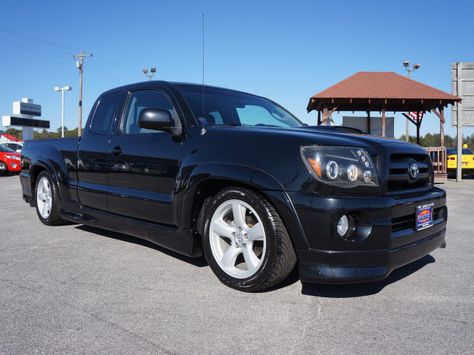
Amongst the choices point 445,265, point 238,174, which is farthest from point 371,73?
point 238,174

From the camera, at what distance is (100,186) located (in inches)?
173

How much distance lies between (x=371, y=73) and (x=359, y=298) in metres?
18.4

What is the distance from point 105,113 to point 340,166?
2.90 meters

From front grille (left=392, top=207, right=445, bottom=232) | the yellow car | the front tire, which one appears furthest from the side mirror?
the yellow car

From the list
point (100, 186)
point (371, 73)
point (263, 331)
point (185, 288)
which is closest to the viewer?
point (263, 331)

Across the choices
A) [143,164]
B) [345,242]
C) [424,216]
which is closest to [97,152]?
[143,164]

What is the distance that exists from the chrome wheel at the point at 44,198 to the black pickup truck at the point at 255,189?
50.4 inches

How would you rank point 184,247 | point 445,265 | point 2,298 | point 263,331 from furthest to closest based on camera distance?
1. point 445,265
2. point 184,247
3. point 2,298
4. point 263,331

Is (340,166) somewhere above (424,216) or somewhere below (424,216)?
above

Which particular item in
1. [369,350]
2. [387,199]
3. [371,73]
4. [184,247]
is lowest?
[369,350]

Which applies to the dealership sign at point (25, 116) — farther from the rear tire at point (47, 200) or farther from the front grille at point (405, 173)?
the front grille at point (405, 173)

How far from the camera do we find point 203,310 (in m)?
2.78

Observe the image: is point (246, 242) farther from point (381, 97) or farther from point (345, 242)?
point (381, 97)

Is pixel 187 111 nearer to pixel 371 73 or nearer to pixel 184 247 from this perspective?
pixel 184 247
